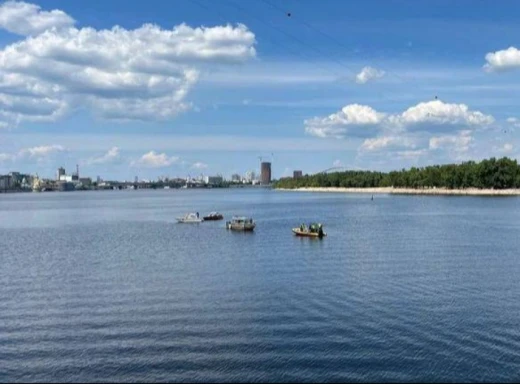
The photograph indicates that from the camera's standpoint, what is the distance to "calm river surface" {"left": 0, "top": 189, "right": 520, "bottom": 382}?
2550cm

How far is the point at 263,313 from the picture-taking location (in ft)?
112

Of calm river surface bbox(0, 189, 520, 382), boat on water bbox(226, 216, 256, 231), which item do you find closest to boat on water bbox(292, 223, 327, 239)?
boat on water bbox(226, 216, 256, 231)

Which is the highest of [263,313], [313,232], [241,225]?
[241,225]

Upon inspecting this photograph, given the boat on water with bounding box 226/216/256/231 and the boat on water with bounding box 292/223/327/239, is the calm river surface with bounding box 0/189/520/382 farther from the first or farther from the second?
the boat on water with bounding box 226/216/256/231

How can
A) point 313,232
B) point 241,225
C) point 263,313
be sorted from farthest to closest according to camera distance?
point 241,225
point 313,232
point 263,313

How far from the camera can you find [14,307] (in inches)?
1447

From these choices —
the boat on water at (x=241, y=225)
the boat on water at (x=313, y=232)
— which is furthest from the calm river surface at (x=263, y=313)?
the boat on water at (x=241, y=225)

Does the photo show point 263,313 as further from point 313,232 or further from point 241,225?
point 241,225

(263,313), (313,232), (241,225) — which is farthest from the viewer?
(241,225)

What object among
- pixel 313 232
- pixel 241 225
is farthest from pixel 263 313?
pixel 241 225

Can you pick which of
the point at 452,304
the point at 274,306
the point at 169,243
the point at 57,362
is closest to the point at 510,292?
the point at 452,304

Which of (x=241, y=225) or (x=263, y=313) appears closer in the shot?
(x=263, y=313)

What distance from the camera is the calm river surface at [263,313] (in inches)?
1004

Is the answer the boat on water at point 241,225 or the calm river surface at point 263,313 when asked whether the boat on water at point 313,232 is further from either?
the calm river surface at point 263,313
